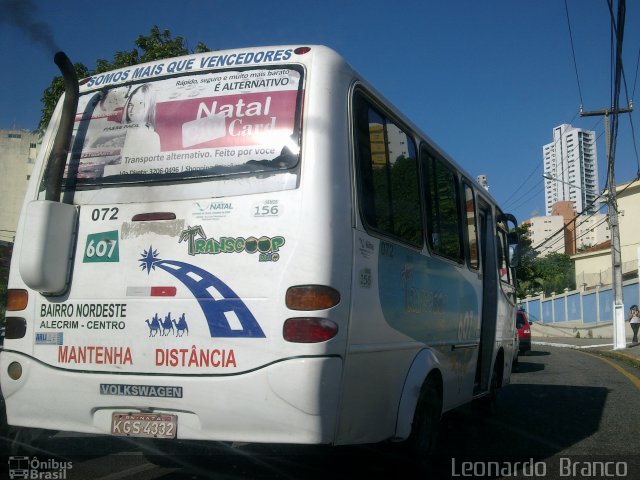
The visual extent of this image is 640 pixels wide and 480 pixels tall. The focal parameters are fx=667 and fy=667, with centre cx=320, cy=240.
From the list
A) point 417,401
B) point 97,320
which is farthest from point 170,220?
point 417,401

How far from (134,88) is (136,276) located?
1.41 metres

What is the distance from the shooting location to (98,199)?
455 centimetres

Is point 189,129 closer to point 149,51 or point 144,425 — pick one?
point 144,425

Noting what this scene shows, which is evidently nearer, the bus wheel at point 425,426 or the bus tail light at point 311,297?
the bus tail light at point 311,297

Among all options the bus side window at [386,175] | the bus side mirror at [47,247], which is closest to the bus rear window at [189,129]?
the bus side mirror at [47,247]

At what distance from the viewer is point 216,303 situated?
407 cm

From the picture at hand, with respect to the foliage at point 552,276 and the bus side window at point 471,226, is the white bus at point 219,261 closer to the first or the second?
the bus side window at point 471,226

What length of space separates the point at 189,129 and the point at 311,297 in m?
1.45

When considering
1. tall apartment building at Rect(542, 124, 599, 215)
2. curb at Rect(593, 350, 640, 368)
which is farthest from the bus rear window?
tall apartment building at Rect(542, 124, 599, 215)

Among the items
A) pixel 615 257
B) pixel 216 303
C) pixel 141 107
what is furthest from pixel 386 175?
pixel 615 257

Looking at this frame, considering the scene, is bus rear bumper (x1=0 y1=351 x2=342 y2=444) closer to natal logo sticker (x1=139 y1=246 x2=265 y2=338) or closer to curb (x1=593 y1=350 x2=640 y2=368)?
natal logo sticker (x1=139 y1=246 x2=265 y2=338)

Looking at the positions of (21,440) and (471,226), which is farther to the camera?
(471,226)

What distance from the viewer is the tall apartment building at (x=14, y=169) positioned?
1480 inches
